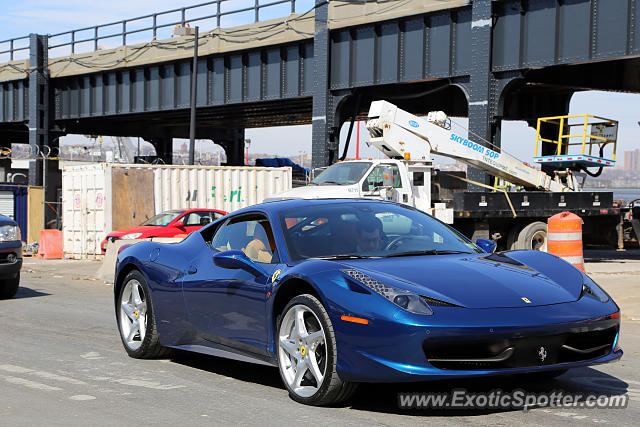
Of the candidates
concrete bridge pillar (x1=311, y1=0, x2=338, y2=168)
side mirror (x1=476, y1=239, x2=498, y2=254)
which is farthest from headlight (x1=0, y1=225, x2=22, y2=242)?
concrete bridge pillar (x1=311, y1=0, x2=338, y2=168)

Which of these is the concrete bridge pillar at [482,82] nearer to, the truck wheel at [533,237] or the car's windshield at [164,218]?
the truck wheel at [533,237]

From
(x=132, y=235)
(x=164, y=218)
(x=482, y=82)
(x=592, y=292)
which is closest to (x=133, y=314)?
(x=592, y=292)

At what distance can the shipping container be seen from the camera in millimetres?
26953

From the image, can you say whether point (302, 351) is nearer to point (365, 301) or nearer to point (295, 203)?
point (365, 301)

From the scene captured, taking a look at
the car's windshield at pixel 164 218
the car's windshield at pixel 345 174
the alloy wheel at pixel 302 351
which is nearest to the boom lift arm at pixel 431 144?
the car's windshield at pixel 345 174

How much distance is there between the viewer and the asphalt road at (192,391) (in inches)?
207

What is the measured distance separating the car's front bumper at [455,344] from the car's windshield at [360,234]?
1028 mm

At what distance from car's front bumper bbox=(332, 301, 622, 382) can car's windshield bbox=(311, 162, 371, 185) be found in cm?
1437

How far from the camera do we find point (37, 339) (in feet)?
29.4

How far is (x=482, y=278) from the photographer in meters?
5.53

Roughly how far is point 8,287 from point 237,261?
8725 millimetres

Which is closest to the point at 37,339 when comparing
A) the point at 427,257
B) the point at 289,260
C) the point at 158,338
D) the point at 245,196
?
the point at 158,338

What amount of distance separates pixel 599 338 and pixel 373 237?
5.55ft

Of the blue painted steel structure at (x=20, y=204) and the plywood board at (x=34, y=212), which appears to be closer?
the blue painted steel structure at (x=20, y=204)
